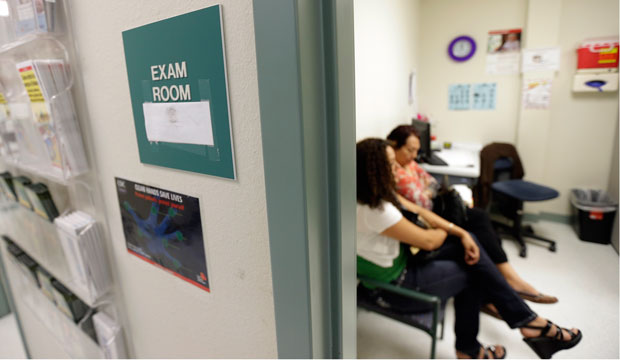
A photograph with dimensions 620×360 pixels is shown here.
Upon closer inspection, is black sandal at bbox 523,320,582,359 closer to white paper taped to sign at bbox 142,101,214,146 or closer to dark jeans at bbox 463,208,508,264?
dark jeans at bbox 463,208,508,264

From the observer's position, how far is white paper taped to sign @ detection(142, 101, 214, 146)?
593 mm

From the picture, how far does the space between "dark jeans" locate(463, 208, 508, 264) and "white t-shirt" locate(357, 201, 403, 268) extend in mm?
749

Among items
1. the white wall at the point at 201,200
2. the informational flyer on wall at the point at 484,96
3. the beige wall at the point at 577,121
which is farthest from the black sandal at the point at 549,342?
the informational flyer on wall at the point at 484,96

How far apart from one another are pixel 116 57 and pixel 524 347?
2383 millimetres

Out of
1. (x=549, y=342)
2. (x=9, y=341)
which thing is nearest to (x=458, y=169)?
(x=549, y=342)

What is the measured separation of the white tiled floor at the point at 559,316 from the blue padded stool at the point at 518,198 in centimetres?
18

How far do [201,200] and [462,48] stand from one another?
3760 millimetres

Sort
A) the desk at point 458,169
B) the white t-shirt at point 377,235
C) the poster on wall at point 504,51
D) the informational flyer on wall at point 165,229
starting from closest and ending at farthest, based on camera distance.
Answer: the informational flyer on wall at point 165,229, the white t-shirt at point 377,235, the desk at point 458,169, the poster on wall at point 504,51

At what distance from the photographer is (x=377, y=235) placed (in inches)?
64.7

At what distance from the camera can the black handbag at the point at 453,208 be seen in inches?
82.0

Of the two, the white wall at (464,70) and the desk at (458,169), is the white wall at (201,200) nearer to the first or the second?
the desk at (458,169)

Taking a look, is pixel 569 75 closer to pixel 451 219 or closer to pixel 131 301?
pixel 451 219

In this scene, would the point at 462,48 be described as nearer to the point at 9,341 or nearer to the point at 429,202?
the point at 429,202

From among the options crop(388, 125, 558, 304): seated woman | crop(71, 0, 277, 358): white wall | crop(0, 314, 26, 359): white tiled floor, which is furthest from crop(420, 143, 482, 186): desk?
crop(0, 314, 26, 359): white tiled floor
